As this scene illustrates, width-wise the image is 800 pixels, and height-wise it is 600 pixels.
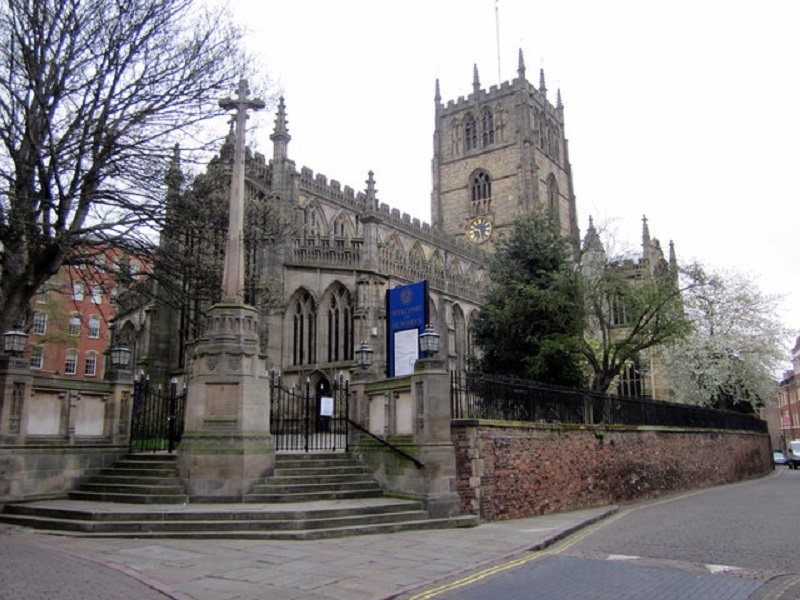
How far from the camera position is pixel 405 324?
16.4 m

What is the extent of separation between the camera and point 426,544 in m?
10.8

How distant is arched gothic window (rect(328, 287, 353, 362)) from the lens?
3225 cm

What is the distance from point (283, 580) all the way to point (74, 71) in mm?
11635

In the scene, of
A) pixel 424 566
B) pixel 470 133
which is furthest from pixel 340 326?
Answer: pixel 470 133

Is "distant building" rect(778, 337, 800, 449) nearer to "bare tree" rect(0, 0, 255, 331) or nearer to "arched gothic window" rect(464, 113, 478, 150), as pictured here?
"arched gothic window" rect(464, 113, 478, 150)

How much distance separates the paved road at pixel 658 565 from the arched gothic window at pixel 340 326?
59.6ft

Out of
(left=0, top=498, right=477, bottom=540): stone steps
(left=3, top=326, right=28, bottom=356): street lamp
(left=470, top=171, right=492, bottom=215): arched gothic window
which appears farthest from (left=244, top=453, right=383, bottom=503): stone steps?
(left=470, top=171, right=492, bottom=215): arched gothic window

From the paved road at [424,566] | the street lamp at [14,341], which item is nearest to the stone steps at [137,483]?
the paved road at [424,566]

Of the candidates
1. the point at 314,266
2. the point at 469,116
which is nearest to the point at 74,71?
the point at 314,266

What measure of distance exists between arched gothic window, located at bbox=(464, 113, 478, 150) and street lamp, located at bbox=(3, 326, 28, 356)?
59.7 metres

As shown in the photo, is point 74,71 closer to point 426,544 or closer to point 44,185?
point 44,185

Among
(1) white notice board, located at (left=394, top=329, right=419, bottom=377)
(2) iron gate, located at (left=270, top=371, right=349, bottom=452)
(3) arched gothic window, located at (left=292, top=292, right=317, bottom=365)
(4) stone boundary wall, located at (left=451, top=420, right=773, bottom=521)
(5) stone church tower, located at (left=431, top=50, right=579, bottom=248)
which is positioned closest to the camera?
(4) stone boundary wall, located at (left=451, top=420, right=773, bottom=521)

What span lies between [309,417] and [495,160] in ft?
165

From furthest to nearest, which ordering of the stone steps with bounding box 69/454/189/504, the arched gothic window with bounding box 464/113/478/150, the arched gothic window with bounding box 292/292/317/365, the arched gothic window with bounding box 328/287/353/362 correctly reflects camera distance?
1. the arched gothic window with bounding box 464/113/478/150
2. the arched gothic window with bounding box 292/292/317/365
3. the arched gothic window with bounding box 328/287/353/362
4. the stone steps with bounding box 69/454/189/504
